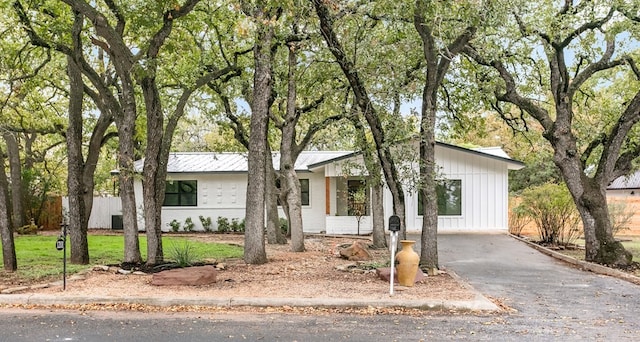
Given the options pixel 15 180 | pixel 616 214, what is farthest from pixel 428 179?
pixel 15 180

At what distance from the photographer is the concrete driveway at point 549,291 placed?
7.27 metres

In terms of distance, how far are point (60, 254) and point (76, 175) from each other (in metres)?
3.46

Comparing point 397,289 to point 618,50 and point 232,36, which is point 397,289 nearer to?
point 232,36

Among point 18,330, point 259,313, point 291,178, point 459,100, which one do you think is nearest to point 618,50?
point 459,100

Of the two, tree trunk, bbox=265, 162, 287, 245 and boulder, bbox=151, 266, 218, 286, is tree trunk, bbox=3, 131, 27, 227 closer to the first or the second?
tree trunk, bbox=265, 162, 287, 245

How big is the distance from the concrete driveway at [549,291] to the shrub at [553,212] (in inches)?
85.3

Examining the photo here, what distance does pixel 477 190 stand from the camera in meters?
22.2

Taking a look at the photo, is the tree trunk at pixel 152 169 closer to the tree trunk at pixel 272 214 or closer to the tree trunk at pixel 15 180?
the tree trunk at pixel 272 214

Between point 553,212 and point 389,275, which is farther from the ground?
point 553,212

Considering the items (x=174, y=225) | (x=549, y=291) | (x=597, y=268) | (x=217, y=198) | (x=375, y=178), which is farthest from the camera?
(x=217, y=198)

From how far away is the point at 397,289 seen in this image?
9.43 m

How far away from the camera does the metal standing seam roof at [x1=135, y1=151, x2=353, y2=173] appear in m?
25.7

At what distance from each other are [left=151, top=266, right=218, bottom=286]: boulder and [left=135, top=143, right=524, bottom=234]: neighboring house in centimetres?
1022

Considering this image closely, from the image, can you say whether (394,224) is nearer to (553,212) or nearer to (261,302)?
(261,302)
